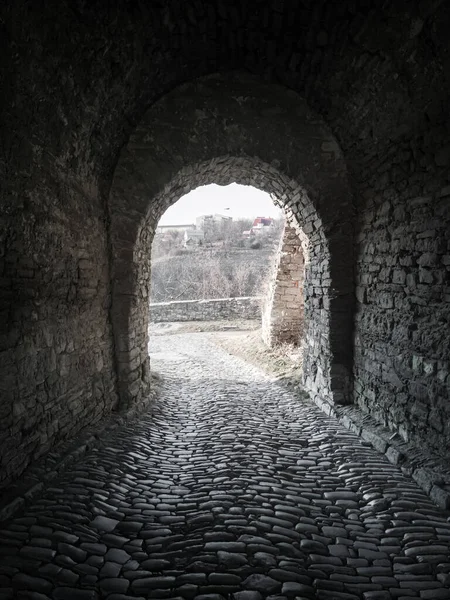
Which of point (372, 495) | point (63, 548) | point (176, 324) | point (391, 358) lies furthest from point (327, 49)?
point (176, 324)

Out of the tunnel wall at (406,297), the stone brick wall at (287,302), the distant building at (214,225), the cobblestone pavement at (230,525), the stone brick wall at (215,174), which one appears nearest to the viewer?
the cobblestone pavement at (230,525)

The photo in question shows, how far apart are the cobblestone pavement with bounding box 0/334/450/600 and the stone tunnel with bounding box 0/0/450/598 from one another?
58 centimetres

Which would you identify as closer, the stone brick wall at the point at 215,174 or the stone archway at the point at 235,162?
the stone brick wall at the point at 215,174

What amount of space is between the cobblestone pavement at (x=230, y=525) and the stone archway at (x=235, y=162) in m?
1.36

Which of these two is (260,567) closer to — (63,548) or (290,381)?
(63,548)

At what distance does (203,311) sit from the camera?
16156 millimetres

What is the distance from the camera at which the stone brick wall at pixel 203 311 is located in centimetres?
1614

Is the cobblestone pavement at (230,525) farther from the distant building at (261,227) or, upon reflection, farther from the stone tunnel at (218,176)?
the distant building at (261,227)

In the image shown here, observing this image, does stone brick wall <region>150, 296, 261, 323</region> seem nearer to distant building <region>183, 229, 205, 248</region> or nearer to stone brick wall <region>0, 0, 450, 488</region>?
stone brick wall <region>0, 0, 450, 488</region>

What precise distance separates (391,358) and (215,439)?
2171mm

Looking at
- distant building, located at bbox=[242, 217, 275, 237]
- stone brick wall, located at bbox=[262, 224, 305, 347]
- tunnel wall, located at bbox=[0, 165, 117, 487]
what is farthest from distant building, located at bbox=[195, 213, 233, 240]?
tunnel wall, located at bbox=[0, 165, 117, 487]

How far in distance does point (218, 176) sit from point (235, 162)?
0.70 metres

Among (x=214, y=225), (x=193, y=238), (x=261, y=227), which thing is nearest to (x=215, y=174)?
(x=193, y=238)

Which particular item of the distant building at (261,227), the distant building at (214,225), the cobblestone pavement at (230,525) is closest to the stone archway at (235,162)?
the cobblestone pavement at (230,525)
